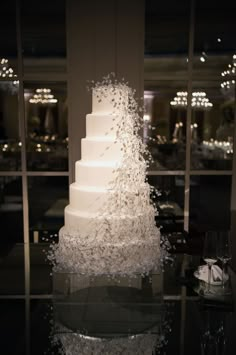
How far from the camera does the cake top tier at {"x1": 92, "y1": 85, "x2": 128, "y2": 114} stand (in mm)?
2043

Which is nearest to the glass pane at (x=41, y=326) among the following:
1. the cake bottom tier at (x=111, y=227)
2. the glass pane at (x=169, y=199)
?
the cake bottom tier at (x=111, y=227)

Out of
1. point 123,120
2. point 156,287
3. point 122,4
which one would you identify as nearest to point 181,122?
point 122,4

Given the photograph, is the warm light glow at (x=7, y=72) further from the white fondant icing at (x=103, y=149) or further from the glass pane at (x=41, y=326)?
the glass pane at (x=41, y=326)

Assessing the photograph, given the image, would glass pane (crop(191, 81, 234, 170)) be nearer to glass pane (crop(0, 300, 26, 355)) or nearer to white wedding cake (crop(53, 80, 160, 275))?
white wedding cake (crop(53, 80, 160, 275))

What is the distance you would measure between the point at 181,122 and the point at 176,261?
12.5ft

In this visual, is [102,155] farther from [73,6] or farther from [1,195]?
[1,195]

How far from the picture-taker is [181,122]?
18.1ft

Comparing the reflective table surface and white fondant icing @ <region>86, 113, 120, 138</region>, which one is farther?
white fondant icing @ <region>86, 113, 120, 138</region>

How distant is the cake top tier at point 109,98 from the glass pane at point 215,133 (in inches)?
61.6

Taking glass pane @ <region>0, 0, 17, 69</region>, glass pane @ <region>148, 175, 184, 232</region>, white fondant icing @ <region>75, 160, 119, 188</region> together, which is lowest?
glass pane @ <region>148, 175, 184, 232</region>

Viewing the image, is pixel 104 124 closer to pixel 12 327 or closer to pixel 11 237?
pixel 12 327

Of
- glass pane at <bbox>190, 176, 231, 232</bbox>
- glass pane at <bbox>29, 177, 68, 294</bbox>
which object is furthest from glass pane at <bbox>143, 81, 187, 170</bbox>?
glass pane at <bbox>29, 177, 68, 294</bbox>

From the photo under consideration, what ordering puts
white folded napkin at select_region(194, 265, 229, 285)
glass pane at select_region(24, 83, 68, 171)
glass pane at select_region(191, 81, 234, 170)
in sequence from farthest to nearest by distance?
glass pane at select_region(24, 83, 68, 171), glass pane at select_region(191, 81, 234, 170), white folded napkin at select_region(194, 265, 229, 285)

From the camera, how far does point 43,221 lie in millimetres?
4449
